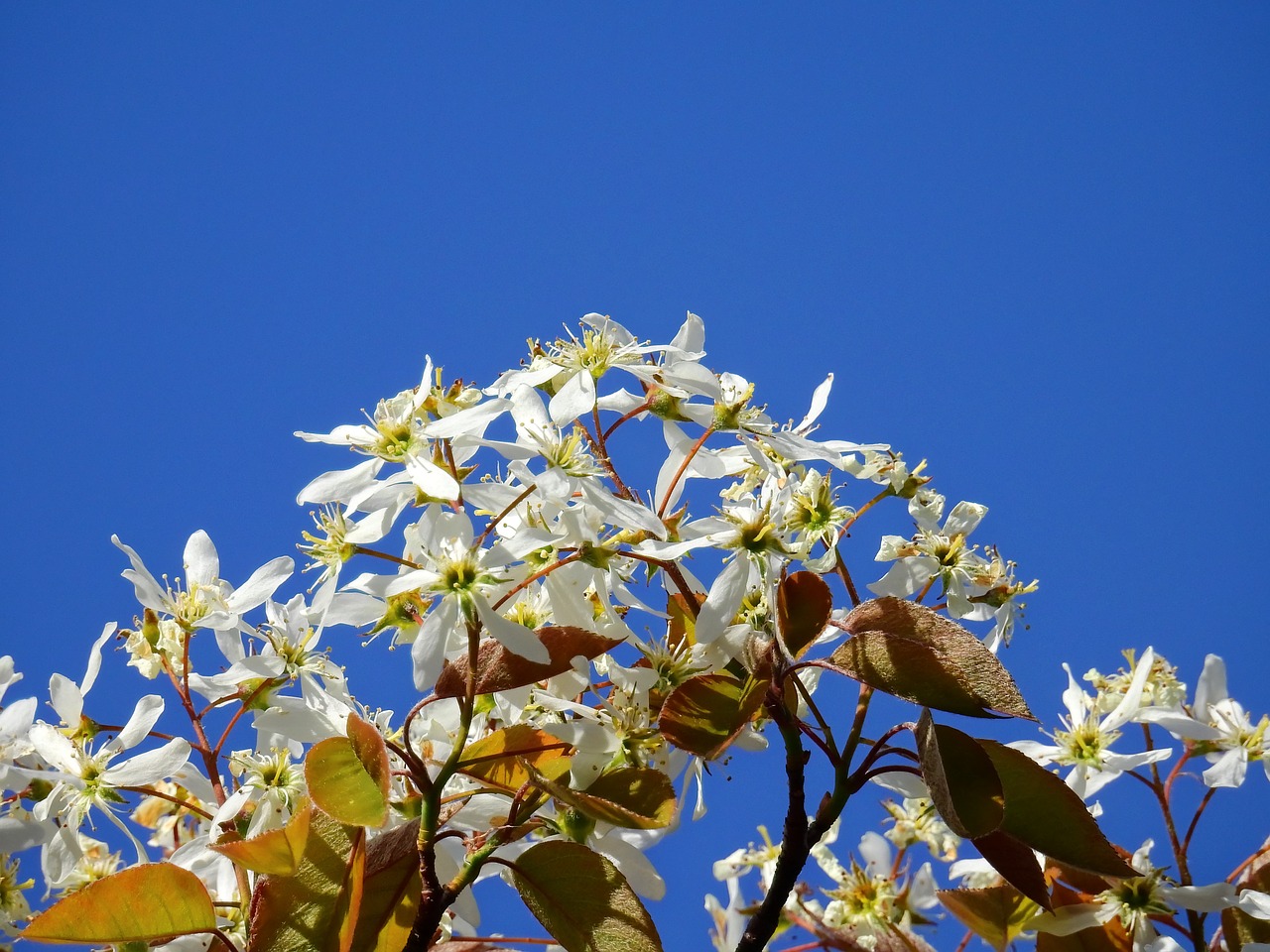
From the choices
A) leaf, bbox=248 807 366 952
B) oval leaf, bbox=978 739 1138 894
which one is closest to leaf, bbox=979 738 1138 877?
oval leaf, bbox=978 739 1138 894

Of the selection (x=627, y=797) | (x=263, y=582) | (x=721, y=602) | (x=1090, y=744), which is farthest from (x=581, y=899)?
(x=1090, y=744)

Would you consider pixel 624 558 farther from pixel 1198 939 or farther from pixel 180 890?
pixel 1198 939

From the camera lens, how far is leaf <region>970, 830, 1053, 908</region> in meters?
0.58

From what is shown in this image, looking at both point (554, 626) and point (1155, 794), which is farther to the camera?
point (1155, 794)

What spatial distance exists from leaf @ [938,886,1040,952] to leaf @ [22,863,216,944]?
442mm

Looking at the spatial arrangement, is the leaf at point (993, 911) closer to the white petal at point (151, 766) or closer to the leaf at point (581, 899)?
the leaf at point (581, 899)

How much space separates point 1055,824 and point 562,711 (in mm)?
257

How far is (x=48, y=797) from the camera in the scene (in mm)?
670

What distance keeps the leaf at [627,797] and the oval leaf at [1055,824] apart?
16 cm

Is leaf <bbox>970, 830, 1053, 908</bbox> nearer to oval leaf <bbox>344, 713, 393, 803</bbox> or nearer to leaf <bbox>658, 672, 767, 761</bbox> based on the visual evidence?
leaf <bbox>658, 672, 767, 761</bbox>

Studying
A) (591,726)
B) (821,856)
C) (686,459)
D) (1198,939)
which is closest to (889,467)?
(686,459)

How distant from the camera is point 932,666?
1.76 feet

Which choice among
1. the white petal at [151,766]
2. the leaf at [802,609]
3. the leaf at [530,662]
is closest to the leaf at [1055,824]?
the leaf at [802,609]

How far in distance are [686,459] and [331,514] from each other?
22 cm
